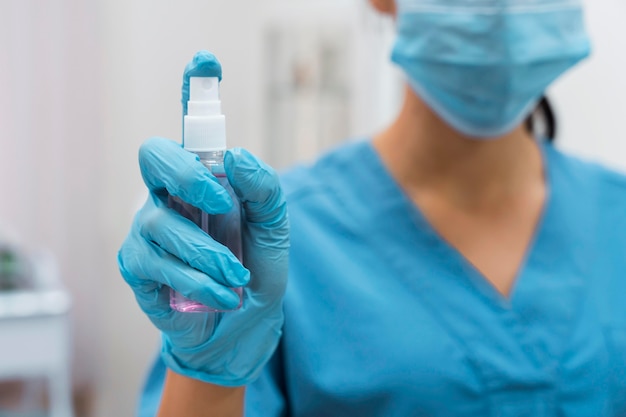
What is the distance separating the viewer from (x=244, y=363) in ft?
2.19

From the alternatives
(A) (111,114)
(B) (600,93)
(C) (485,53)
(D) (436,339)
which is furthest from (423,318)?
(A) (111,114)

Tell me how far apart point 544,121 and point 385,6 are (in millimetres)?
302

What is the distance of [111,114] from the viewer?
2639 millimetres

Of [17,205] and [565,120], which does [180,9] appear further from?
[565,120]

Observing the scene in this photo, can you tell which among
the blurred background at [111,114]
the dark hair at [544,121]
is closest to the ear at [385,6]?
the dark hair at [544,121]

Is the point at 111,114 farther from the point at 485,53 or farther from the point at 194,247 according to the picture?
the point at 194,247

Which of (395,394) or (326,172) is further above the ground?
(326,172)

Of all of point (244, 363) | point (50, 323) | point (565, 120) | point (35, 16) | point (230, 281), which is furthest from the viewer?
point (35, 16)

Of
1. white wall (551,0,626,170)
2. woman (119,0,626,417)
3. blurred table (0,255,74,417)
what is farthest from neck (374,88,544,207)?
blurred table (0,255,74,417)

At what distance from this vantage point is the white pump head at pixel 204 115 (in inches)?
22.3

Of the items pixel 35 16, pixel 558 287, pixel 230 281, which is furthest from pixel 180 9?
pixel 230 281

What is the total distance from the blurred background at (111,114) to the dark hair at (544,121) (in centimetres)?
129

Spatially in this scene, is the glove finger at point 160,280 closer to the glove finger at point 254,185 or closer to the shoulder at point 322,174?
the glove finger at point 254,185

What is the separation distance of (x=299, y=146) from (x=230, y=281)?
2.06m
